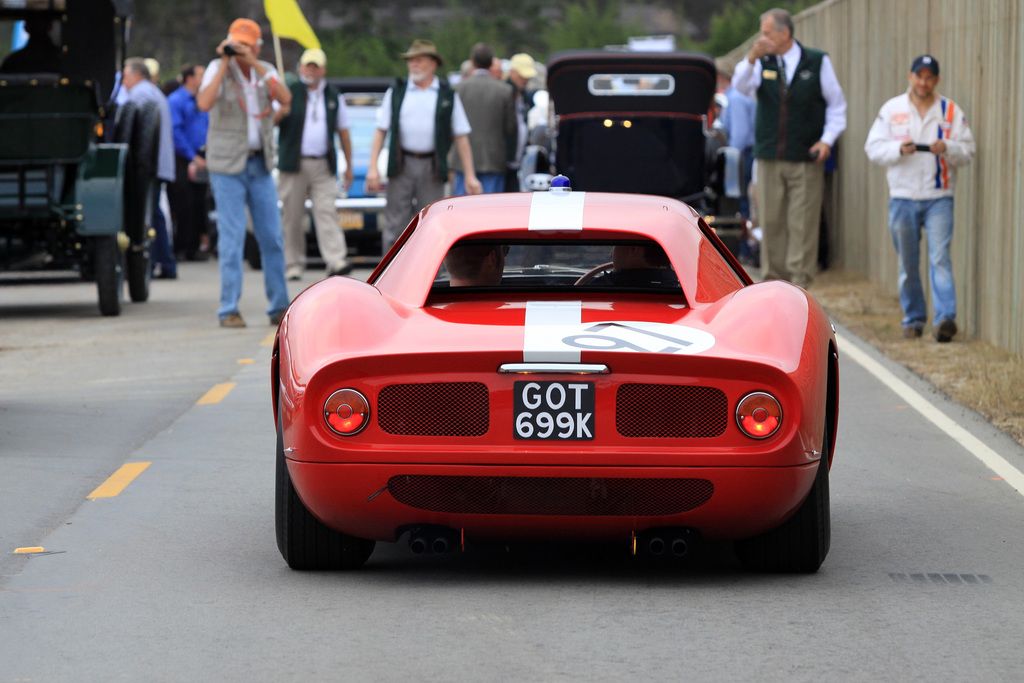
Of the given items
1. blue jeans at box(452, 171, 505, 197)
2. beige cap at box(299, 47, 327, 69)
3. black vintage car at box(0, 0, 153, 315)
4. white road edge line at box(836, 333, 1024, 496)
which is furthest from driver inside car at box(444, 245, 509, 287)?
blue jeans at box(452, 171, 505, 197)

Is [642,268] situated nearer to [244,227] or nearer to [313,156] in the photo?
[244,227]

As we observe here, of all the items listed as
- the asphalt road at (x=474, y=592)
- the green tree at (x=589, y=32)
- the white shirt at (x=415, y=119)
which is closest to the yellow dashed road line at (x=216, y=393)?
the asphalt road at (x=474, y=592)

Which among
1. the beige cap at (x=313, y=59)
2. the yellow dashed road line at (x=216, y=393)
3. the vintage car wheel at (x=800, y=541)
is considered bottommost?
the yellow dashed road line at (x=216, y=393)

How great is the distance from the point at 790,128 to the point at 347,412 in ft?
36.4

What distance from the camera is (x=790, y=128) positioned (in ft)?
50.3

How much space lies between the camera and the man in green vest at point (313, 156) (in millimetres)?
16000

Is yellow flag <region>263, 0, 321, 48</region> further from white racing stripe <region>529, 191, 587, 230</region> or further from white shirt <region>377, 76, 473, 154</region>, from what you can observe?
white racing stripe <region>529, 191, 587, 230</region>

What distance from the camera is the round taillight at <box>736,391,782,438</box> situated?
4.80 m

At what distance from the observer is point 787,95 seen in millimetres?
15219

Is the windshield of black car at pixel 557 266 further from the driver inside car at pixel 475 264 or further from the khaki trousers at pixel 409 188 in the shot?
the khaki trousers at pixel 409 188

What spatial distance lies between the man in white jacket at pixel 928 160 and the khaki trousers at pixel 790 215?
3.63 meters

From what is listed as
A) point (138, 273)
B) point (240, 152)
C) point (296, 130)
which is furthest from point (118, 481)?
point (296, 130)

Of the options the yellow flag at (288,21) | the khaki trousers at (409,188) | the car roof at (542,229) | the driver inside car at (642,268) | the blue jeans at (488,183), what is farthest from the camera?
the yellow flag at (288,21)

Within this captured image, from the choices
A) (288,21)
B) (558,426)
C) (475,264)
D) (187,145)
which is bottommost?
(558,426)
